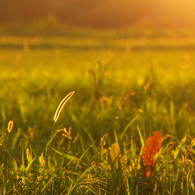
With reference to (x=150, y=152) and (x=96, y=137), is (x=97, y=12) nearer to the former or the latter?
(x=96, y=137)

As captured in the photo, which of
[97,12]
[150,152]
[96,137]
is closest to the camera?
[150,152]

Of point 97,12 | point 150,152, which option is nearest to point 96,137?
point 150,152

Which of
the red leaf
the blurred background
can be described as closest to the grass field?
the red leaf

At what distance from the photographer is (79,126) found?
1.92 m

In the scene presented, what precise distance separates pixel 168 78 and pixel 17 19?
46727 mm

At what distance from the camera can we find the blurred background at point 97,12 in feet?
150

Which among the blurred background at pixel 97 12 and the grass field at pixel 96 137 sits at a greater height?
the grass field at pixel 96 137

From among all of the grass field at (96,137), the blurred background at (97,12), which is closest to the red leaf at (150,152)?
the grass field at (96,137)

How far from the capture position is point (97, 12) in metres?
→ 49.9

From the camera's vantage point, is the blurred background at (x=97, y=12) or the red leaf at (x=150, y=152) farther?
the blurred background at (x=97, y=12)

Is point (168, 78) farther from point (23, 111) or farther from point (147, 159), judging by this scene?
point (147, 159)

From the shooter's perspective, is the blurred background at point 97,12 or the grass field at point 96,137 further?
the blurred background at point 97,12

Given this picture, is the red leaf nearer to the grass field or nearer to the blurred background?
the grass field

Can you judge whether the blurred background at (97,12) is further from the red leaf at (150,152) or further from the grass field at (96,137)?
the red leaf at (150,152)
